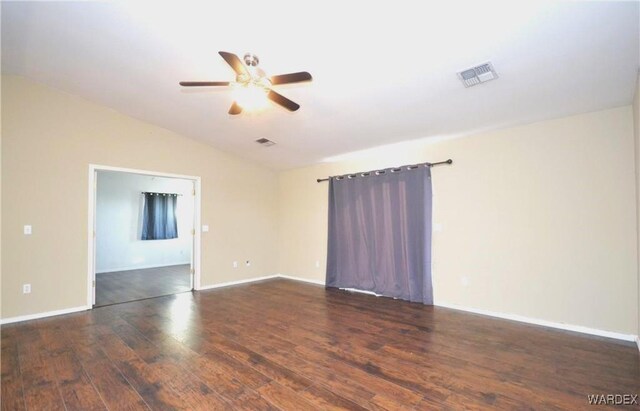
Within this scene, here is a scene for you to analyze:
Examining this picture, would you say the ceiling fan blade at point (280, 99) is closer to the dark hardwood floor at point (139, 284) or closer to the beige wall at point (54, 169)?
the beige wall at point (54, 169)

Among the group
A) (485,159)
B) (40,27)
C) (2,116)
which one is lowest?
(485,159)

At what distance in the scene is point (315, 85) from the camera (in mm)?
3344

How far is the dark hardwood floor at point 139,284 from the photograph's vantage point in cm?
512

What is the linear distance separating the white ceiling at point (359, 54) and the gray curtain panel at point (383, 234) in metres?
0.99

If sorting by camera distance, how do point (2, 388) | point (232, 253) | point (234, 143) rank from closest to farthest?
point (2, 388), point (234, 143), point (232, 253)

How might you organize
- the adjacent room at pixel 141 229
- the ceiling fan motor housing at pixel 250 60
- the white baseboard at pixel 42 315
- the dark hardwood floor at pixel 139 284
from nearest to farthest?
the ceiling fan motor housing at pixel 250 60, the white baseboard at pixel 42 315, the dark hardwood floor at pixel 139 284, the adjacent room at pixel 141 229

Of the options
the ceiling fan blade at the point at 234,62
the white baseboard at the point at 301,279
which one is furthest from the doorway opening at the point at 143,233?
the ceiling fan blade at the point at 234,62

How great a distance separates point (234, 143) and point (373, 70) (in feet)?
11.1

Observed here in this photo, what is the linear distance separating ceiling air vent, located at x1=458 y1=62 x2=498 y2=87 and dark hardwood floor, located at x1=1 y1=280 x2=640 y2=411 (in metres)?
2.61

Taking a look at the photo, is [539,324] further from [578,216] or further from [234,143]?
[234,143]

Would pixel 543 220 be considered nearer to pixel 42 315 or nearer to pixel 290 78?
pixel 290 78

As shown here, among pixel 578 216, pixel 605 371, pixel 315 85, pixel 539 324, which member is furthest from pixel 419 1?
pixel 539 324

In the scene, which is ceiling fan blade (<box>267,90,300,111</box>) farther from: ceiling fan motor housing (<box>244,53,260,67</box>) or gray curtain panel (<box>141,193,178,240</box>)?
gray curtain panel (<box>141,193,178,240</box>)

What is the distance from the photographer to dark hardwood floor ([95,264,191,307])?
512 centimetres
